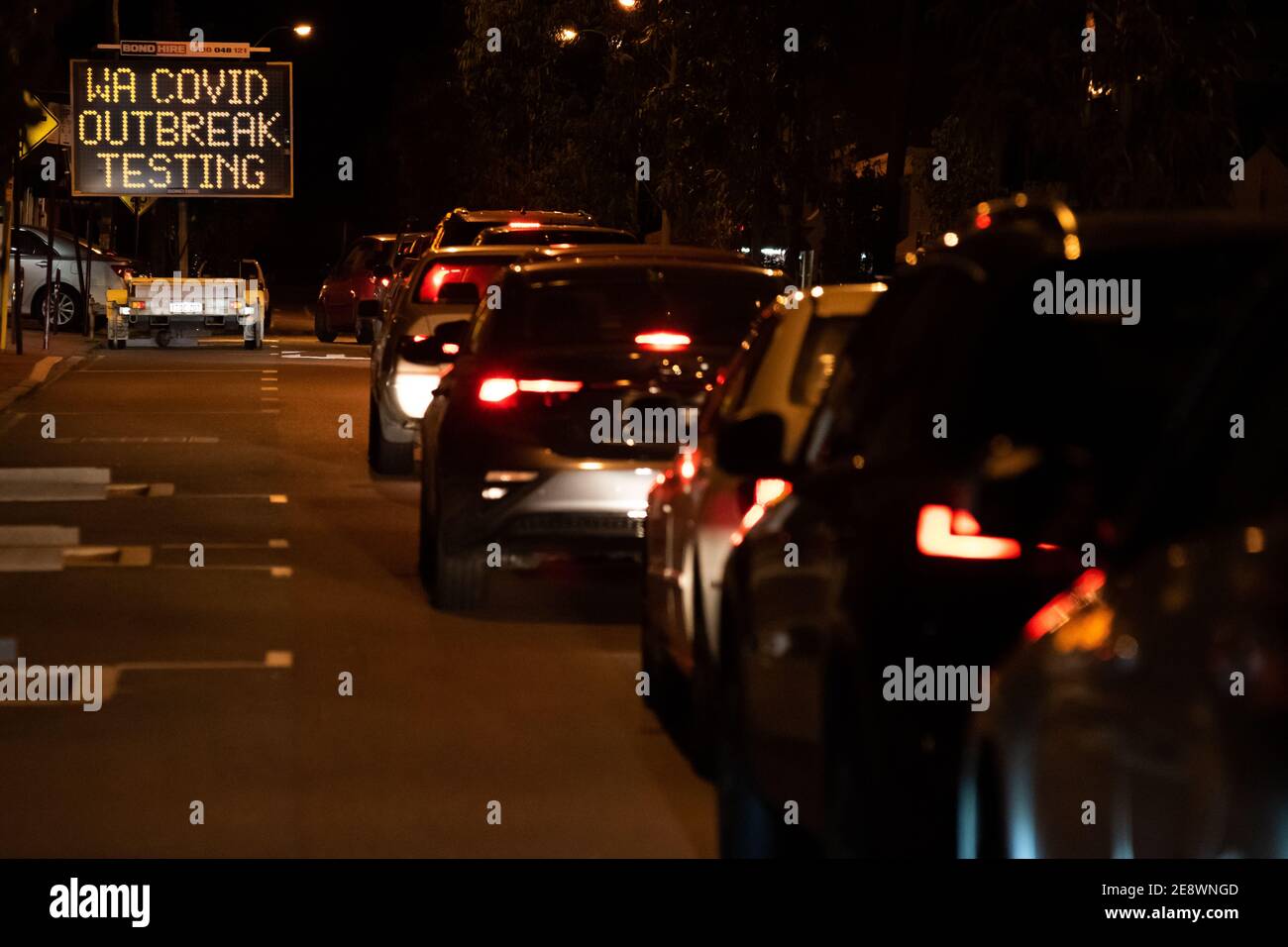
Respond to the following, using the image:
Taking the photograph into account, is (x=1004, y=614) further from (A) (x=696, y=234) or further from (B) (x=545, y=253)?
(A) (x=696, y=234)

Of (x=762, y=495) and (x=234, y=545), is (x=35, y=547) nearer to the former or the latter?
(x=234, y=545)

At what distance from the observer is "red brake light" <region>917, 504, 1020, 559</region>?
490 centimetres

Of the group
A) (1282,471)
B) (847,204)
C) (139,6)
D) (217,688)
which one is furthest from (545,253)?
(139,6)

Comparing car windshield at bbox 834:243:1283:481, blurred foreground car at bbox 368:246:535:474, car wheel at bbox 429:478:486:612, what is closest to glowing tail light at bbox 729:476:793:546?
car windshield at bbox 834:243:1283:481

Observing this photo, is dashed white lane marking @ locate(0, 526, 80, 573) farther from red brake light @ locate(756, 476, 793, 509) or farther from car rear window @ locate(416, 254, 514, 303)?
red brake light @ locate(756, 476, 793, 509)

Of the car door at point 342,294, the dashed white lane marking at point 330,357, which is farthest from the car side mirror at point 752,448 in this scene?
the car door at point 342,294

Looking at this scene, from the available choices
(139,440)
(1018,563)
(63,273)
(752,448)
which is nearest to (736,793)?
(752,448)

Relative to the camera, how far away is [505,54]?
135 feet

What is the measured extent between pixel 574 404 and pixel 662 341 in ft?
1.70

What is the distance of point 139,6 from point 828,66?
57.5 meters

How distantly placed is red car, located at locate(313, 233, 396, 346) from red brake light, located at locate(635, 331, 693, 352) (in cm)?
2928

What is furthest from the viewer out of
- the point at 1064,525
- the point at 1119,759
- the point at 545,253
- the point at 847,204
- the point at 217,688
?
the point at 847,204

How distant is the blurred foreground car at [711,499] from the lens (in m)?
8.45

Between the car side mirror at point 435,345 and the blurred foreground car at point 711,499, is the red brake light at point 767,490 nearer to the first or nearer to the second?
the blurred foreground car at point 711,499
